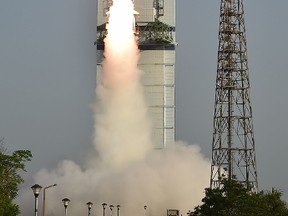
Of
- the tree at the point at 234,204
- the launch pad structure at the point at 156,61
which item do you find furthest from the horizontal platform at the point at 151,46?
the tree at the point at 234,204

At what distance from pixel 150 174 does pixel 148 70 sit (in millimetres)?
16207

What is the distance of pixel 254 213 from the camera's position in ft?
300

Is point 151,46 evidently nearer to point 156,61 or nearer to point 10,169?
point 156,61

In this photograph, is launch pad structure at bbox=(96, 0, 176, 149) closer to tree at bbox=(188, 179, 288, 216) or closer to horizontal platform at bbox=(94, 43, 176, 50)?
horizontal platform at bbox=(94, 43, 176, 50)

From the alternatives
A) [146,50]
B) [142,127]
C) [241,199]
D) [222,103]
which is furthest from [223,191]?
[146,50]

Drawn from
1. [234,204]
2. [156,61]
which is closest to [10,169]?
[234,204]

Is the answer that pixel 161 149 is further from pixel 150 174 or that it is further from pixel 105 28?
pixel 105 28

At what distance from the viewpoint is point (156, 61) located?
461 ft

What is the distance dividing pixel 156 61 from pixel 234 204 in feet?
165

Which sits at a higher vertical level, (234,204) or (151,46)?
(151,46)

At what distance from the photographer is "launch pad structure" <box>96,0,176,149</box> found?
458ft

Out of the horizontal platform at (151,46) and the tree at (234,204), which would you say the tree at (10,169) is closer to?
the tree at (234,204)

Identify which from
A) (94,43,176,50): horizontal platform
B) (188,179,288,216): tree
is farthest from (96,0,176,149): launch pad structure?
(188,179,288,216): tree

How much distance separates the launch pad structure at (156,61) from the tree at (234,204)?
124ft
